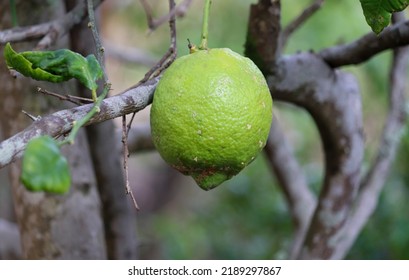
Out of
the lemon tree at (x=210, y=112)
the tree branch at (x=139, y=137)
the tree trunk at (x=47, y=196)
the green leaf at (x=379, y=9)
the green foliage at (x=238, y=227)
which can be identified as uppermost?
the green leaf at (x=379, y=9)

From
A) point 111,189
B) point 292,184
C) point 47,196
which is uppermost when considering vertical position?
point 47,196

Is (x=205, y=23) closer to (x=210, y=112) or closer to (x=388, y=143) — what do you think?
(x=210, y=112)

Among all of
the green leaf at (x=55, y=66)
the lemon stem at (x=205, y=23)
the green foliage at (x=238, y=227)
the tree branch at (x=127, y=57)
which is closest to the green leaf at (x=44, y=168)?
the green leaf at (x=55, y=66)

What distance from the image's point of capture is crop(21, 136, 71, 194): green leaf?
48 cm

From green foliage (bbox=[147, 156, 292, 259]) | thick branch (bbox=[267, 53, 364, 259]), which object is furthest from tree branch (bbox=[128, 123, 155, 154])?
green foliage (bbox=[147, 156, 292, 259])

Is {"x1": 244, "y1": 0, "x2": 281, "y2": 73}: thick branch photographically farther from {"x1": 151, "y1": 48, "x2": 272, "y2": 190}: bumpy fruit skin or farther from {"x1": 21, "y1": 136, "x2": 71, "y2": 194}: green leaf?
{"x1": 21, "y1": 136, "x2": 71, "y2": 194}: green leaf

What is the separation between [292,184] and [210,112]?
1.13m

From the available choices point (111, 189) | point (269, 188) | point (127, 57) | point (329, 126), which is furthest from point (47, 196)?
point (269, 188)

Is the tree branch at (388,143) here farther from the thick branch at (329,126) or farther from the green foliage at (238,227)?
the green foliage at (238,227)

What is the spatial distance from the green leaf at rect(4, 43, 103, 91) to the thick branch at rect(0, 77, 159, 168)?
37mm

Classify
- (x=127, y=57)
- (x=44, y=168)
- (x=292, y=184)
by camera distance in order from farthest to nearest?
(x=127, y=57) → (x=292, y=184) → (x=44, y=168)

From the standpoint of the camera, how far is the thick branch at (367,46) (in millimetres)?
950

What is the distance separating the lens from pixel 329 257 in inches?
52.7

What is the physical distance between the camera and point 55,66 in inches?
25.8
